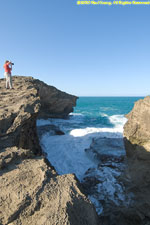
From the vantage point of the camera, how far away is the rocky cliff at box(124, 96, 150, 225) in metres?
4.24

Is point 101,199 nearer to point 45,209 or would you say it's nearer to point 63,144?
point 45,209

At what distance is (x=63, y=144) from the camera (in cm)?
1320

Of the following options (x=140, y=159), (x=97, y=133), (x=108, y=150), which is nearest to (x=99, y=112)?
(x=97, y=133)

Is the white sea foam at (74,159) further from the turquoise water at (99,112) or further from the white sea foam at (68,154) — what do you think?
the turquoise water at (99,112)

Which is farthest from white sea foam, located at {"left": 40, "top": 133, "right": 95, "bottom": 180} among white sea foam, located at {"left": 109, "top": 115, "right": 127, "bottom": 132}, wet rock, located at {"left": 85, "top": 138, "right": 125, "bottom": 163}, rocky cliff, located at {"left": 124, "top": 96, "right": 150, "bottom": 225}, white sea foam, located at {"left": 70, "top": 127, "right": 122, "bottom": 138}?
white sea foam, located at {"left": 109, "top": 115, "right": 127, "bottom": 132}

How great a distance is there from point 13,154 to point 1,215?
1.20 meters

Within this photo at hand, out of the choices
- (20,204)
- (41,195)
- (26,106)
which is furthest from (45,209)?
(26,106)

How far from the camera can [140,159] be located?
4.91m

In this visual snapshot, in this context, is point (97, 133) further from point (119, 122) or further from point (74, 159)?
point (119, 122)

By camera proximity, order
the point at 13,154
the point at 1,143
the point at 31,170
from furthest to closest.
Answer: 1. the point at 1,143
2. the point at 13,154
3. the point at 31,170

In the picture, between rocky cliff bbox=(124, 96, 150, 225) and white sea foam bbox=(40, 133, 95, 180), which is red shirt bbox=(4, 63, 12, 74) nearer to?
white sea foam bbox=(40, 133, 95, 180)

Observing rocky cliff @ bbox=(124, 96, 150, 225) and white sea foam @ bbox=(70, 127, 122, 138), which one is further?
white sea foam @ bbox=(70, 127, 122, 138)

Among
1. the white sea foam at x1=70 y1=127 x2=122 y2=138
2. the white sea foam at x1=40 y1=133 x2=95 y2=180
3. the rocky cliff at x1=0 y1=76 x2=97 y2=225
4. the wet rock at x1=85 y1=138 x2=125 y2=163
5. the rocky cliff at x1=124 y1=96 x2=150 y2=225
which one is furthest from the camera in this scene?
the white sea foam at x1=70 y1=127 x2=122 y2=138

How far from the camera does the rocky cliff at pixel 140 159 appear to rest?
167 inches
